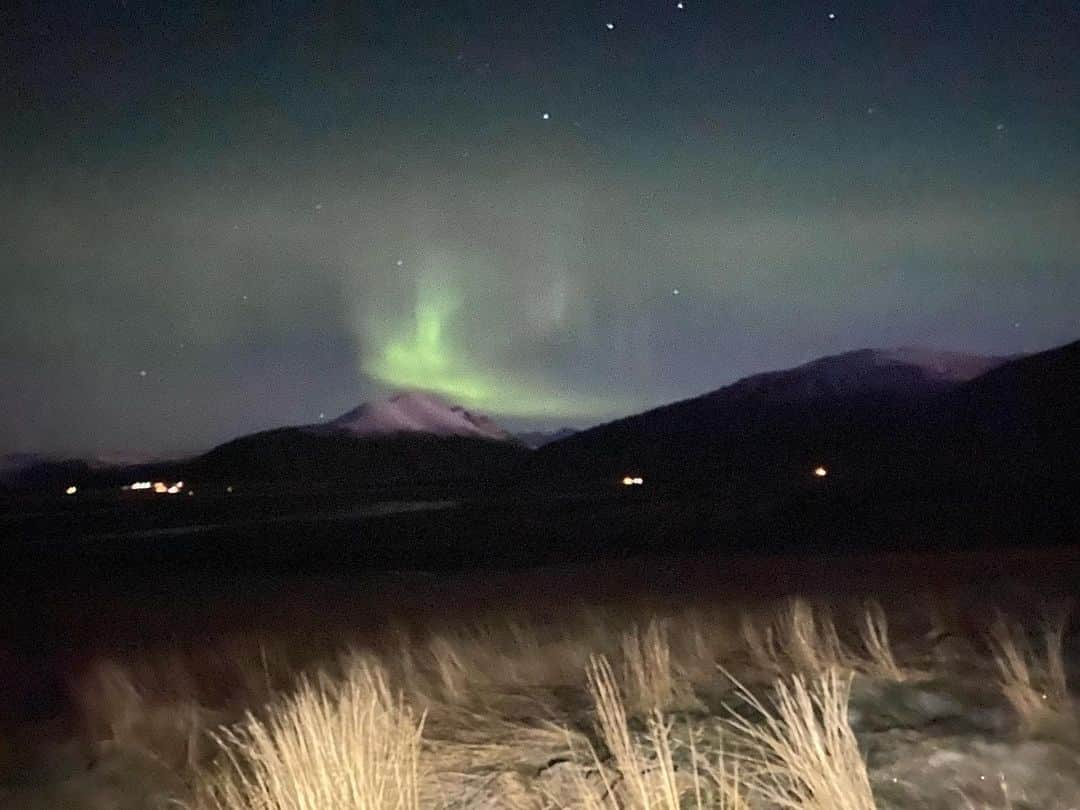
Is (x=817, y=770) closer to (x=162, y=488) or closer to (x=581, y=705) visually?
(x=581, y=705)

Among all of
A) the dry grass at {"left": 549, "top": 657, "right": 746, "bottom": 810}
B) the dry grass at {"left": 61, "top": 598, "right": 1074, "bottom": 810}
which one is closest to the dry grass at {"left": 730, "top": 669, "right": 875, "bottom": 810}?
the dry grass at {"left": 61, "top": 598, "right": 1074, "bottom": 810}

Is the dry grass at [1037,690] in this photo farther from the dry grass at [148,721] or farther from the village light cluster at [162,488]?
the village light cluster at [162,488]

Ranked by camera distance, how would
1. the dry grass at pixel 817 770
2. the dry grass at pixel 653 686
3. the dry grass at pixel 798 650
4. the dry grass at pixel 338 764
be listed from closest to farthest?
the dry grass at pixel 817 770 → the dry grass at pixel 338 764 → the dry grass at pixel 653 686 → the dry grass at pixel 798 650

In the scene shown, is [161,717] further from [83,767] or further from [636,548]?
[636,548]

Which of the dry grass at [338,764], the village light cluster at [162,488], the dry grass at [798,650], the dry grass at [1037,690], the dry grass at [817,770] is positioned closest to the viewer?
the dry grass at [817,770]

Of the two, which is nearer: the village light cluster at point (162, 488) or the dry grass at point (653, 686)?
the dry grass at point (653, 686)

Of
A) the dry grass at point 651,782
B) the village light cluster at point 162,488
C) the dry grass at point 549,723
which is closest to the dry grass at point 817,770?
the dry grass at point 549,723

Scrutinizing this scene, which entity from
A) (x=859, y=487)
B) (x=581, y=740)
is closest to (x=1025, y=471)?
(x=859, y=487)

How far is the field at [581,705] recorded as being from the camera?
4.92m

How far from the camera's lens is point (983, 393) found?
98.6m

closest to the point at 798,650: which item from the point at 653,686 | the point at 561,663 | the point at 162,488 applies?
the point at 653,686

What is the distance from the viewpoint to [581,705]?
294 inches

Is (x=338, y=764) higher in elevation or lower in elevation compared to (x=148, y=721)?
higher

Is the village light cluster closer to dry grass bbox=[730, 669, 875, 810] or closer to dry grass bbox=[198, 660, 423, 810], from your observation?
dry grass bbox=[198, 660, 423, 810]
